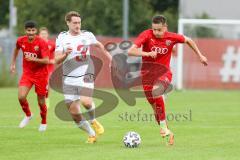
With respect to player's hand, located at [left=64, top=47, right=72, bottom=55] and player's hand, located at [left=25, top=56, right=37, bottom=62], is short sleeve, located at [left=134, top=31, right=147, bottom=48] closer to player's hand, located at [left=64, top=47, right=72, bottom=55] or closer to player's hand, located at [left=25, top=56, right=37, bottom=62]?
player's hand, located at [left=64, top=47, right=72, bottom=55]

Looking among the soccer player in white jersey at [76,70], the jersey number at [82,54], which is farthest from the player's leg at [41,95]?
the jersey number at [82,54]

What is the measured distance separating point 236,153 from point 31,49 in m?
5.79

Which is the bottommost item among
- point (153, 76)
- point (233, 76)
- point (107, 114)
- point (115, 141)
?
point (233, 76)

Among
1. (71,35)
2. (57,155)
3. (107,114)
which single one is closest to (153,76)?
(71,35)

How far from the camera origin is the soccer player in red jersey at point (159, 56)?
1321 cm

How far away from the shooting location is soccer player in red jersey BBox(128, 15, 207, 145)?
43.3 feet

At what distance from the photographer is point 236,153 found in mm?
12055

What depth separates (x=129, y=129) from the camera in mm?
16531

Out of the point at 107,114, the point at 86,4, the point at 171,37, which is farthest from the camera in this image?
the point at 86,4

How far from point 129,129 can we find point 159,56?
11.0 ft

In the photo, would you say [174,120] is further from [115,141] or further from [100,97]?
[100,97]

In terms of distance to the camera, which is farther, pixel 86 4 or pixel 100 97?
pixel 86 4

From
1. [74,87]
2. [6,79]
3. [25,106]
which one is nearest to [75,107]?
[74,87]

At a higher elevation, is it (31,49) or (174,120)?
(31,49)
